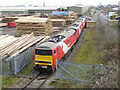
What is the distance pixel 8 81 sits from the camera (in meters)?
10.9

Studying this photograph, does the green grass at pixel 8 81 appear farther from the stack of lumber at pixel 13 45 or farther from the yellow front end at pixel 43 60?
the stack of lumber at pixel 13 45

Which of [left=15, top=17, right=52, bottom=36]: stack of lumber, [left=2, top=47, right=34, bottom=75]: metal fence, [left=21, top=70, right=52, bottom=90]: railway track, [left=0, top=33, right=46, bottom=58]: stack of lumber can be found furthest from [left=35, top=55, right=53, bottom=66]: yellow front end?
[left=15, top=17, right=52, bottom=36]: stack of lumber

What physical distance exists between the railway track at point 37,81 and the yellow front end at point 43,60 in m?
0.94

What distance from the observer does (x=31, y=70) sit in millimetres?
12859

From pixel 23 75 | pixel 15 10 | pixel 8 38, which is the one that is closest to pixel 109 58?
pixel 23 75

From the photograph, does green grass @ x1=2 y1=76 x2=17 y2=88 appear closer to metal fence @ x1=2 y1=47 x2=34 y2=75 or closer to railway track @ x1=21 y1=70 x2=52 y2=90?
metal fence @ x1=2 y1=47 x2=34 y2=75

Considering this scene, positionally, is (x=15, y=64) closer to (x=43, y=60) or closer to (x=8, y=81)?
(x=8, y=81)

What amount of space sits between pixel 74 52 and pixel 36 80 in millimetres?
8092

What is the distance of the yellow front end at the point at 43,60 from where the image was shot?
1158 centimetres

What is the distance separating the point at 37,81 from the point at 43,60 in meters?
1.60

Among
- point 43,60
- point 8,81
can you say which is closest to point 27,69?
point 43,60

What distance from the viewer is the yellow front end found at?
11.6 meters

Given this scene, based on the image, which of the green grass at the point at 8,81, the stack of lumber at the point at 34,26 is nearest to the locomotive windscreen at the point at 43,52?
the green grass at the point at 8,81

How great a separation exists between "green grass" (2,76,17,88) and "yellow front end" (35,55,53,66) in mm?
2012
